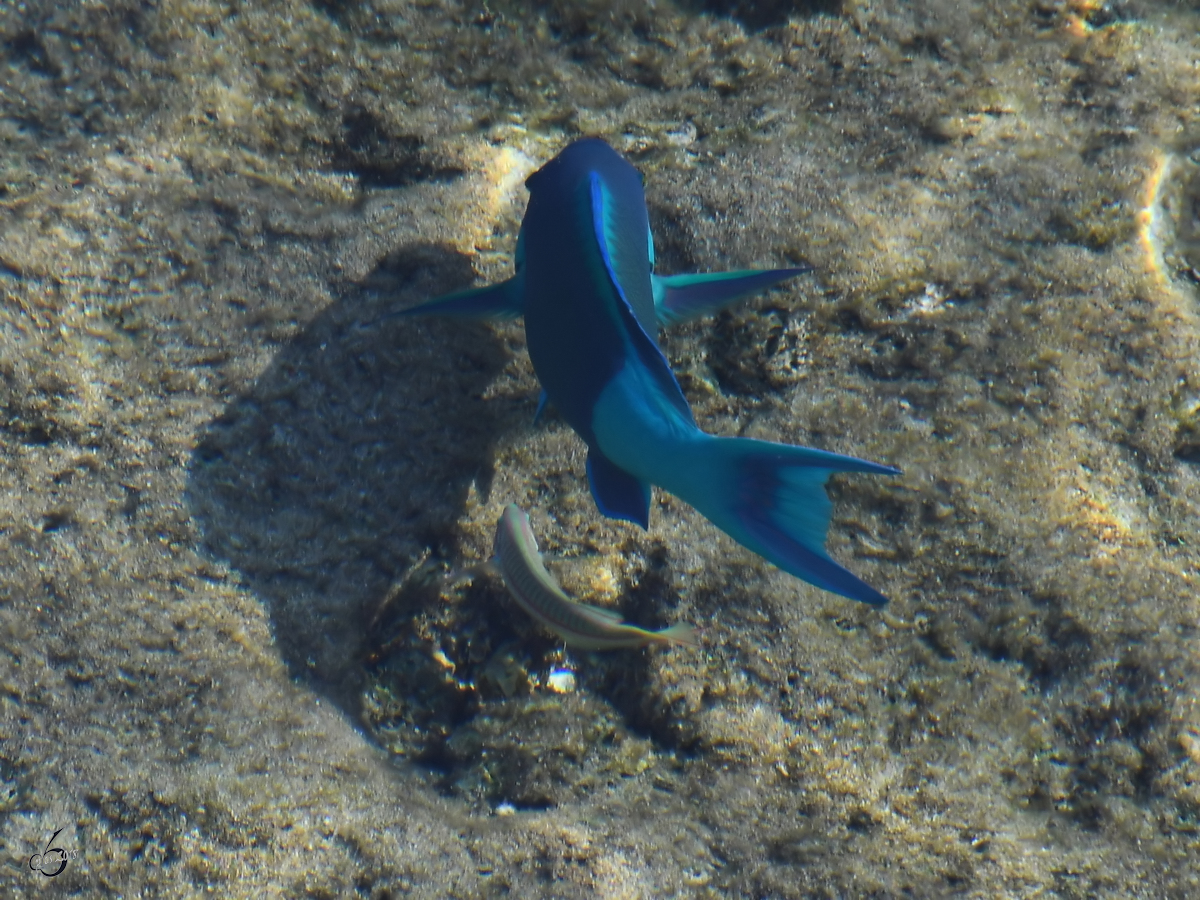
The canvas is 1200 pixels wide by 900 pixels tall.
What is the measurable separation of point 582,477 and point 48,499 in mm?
1559

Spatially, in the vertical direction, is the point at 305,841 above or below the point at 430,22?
below

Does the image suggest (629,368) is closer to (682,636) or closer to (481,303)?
(481,303)

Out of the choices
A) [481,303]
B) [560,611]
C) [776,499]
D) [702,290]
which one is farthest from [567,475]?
[776,499]

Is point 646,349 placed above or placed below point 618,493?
above

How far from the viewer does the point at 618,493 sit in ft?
6.02

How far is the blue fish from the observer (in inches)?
56.0

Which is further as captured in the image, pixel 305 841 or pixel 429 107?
pixel 429 107

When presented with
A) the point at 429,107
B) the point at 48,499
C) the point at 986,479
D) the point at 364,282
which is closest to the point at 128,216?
the point at 364,282

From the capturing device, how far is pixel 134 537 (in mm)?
2094

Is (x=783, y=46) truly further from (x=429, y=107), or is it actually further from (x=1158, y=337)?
(x=1158, y=337)

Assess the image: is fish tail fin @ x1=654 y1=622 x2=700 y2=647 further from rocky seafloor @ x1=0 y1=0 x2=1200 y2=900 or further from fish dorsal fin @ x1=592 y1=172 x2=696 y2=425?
fish dorsal fin @ x1=592 y1=172 x2=696 y2=425

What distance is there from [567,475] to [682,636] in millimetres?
631

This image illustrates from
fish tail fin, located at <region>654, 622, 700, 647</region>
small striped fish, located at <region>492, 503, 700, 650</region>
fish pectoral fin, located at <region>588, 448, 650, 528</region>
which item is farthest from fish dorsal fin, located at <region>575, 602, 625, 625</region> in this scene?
fish pectoral fin, located at <region>588, 448, 650, 528</region>

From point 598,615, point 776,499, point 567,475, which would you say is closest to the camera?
point 776,499
